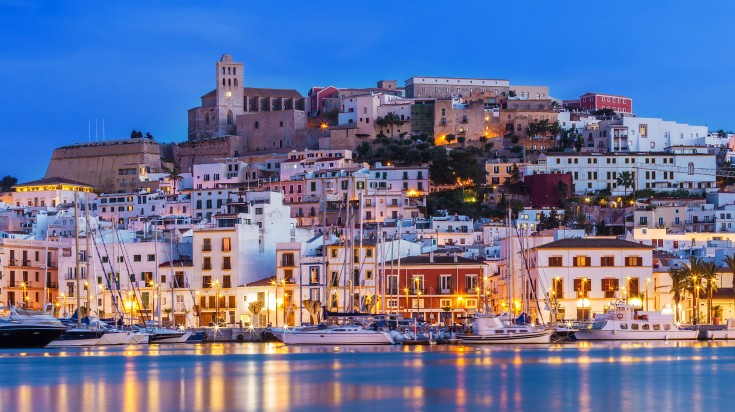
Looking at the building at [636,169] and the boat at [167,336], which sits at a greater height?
the building at [636,169]

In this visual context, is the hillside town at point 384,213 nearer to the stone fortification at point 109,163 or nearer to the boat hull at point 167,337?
the stone fortification at point 109,163

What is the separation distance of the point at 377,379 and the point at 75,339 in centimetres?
2616

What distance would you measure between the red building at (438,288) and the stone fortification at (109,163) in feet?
227

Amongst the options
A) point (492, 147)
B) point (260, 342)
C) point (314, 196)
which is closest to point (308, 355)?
point (260, 342)

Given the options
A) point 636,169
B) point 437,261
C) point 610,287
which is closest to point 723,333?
point 610,287

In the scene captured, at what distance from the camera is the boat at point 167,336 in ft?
235

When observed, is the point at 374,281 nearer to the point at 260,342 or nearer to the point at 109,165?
the point at 260,342

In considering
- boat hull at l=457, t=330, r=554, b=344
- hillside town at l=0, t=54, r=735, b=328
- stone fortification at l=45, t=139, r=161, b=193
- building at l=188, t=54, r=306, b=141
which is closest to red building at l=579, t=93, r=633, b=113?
hillside town at l=0, t=54, r=735, b=328

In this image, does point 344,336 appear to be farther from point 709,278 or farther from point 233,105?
point 233,105

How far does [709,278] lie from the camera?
73.6m

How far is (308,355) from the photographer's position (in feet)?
191

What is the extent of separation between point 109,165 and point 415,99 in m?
34.0

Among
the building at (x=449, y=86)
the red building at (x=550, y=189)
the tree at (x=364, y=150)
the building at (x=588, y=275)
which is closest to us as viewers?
the building at (x=588, y=275)

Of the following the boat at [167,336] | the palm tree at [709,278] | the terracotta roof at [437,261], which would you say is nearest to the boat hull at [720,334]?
the palm tree at [709,278]
